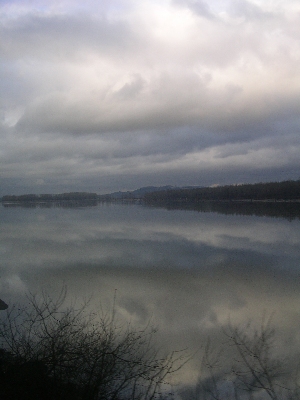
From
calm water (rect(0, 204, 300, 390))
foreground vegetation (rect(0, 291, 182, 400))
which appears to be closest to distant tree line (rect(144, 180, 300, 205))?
calm water (rect(0, 204, 300, 390))

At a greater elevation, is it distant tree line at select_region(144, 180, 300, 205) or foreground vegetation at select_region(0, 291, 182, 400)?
distant tree line at select_region(144, 180, 300, 205)

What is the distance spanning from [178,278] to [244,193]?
238 ft

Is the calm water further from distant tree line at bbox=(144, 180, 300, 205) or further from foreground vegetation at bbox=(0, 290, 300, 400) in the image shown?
distant tree line at bbox=(144, 180, 300, 205)

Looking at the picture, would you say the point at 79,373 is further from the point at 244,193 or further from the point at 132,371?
the point at 244,193

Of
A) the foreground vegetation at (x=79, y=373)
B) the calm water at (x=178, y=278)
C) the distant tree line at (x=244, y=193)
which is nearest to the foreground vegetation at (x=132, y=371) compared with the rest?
the foreground vegetation at (x=79, y=373)

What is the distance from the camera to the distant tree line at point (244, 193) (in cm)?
6931

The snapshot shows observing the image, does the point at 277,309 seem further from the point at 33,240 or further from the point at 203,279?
the point at 33,240

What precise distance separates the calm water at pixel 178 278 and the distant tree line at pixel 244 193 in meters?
53.5

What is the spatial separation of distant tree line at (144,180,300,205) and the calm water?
2105 inches

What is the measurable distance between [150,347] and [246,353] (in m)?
1.60

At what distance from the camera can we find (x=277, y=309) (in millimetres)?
7773

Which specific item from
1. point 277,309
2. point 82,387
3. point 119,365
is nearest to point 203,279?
point 277,309

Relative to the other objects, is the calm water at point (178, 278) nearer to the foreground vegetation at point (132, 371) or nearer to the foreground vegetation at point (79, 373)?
the foreground vegetation at point (132, 371)

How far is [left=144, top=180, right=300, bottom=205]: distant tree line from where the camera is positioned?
69.3 meters
